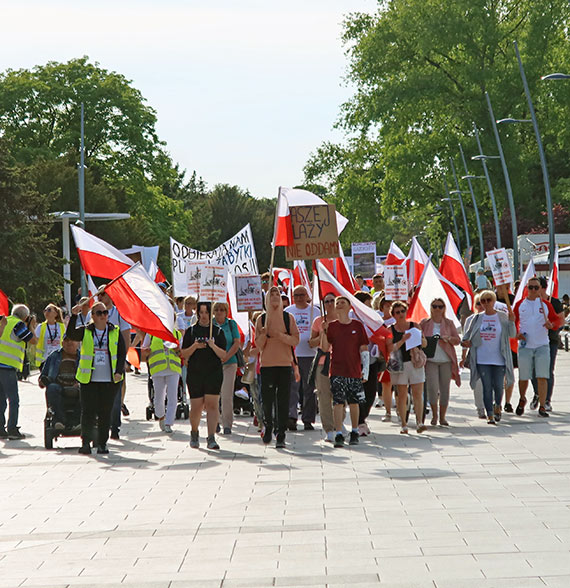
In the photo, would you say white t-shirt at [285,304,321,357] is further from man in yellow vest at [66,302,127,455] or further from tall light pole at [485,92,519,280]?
tall light pole at [485,92,519,280]

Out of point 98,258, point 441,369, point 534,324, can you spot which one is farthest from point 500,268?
point 98,258

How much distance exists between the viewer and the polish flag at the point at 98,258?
15.4 metres

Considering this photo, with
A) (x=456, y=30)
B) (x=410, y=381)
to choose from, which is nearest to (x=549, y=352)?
(x=410, y=381)

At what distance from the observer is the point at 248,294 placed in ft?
54.2

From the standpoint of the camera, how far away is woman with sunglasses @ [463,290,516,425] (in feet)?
49.9

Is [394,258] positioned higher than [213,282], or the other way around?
[394,258]

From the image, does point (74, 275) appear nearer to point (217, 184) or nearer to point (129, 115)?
point (129, 115)

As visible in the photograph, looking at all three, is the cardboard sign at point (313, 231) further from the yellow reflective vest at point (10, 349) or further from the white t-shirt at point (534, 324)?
the yellow reflective vest at point (10, 349)

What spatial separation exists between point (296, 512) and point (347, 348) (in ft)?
13.8

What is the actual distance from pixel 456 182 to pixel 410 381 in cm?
4007

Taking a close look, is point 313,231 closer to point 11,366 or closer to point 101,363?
point 101,363

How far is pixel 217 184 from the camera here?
10906cm

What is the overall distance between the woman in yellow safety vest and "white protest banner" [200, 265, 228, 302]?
0.67 meters

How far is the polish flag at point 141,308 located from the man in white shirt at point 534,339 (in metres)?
4.76
